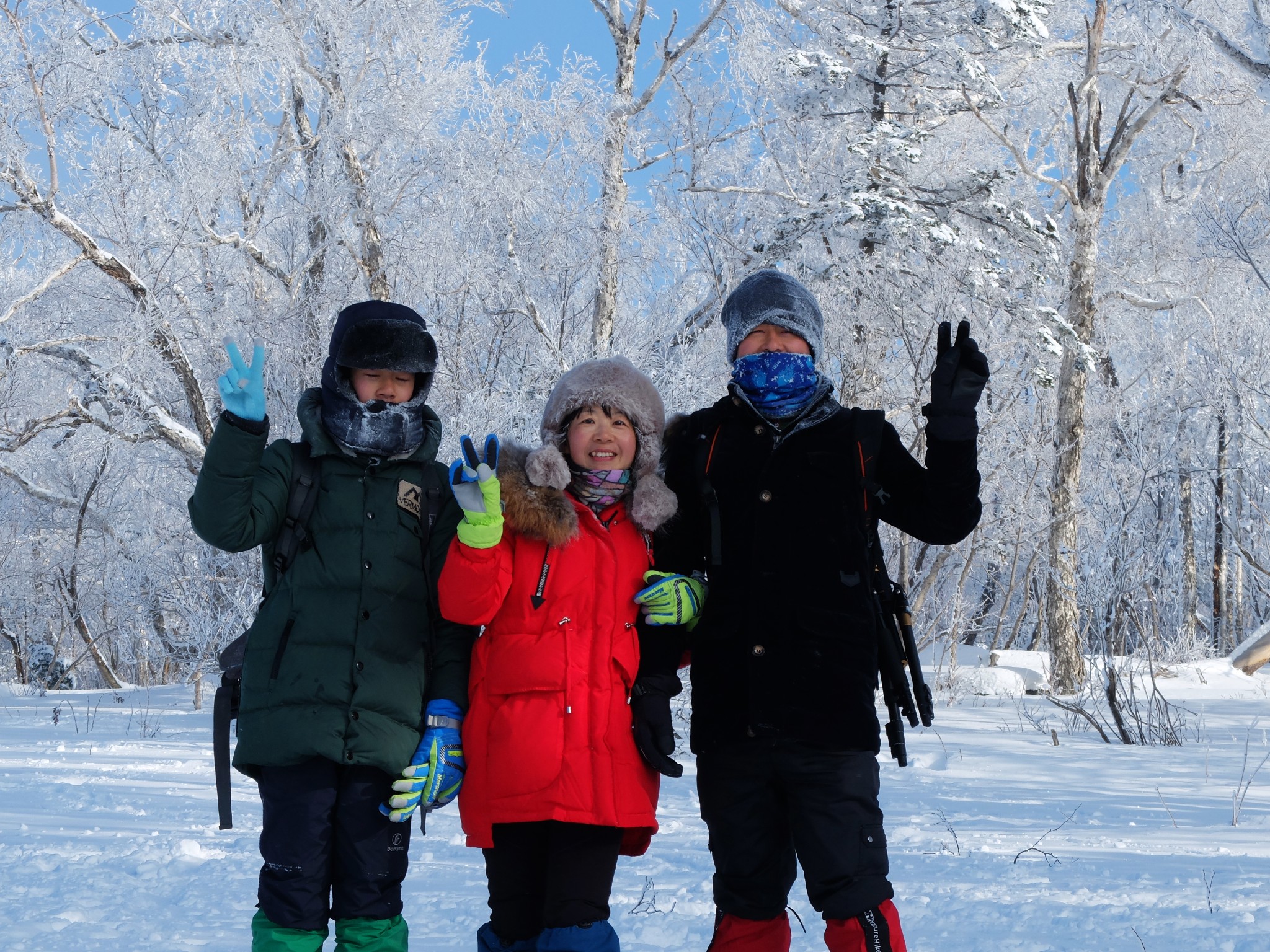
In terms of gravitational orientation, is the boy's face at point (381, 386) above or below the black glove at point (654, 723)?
above

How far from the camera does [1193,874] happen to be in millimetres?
3270

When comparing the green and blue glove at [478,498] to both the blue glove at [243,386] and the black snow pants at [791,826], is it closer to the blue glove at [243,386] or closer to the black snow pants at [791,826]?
the blue glove at [243,386]

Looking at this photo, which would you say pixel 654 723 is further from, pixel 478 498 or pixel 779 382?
pixel 779 382

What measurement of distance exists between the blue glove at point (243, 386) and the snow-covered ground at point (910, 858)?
1525mm

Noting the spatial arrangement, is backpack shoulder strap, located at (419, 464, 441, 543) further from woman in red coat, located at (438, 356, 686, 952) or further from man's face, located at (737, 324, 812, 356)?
man's face, located at (737, 324, 812, 356)

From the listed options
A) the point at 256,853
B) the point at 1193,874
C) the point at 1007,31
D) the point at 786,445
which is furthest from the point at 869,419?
the point at 1007,31

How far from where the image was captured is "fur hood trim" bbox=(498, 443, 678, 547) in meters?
2.29

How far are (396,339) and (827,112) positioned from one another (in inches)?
322

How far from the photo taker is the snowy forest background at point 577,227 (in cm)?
911

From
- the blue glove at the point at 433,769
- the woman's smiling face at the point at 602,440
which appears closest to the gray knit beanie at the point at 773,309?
the woman's smiling face at the point at 602,440

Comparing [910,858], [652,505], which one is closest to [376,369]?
[652,505]

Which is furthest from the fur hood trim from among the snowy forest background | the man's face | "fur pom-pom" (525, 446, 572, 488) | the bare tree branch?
the bare tree branch

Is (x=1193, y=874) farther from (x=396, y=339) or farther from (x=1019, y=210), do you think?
(x=1019, y=210)

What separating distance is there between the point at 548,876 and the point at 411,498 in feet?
2.91
